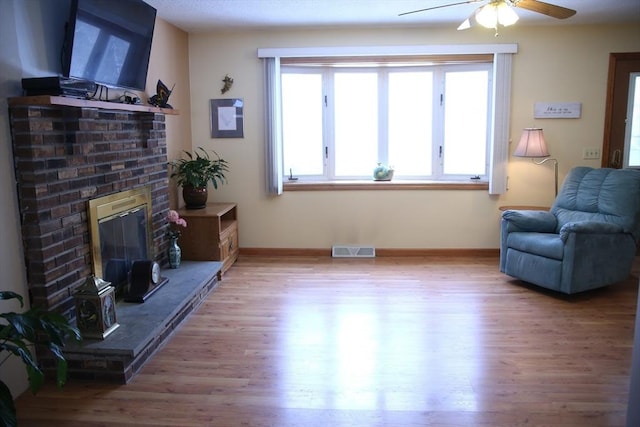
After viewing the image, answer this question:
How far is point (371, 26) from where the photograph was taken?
464cm

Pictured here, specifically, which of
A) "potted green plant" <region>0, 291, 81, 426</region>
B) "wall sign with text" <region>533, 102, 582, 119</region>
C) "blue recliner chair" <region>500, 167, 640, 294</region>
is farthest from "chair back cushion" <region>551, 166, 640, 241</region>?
"potted green plant" <region>0, 291, 81, 426</region>

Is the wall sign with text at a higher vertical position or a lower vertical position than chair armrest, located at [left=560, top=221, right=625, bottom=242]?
higher

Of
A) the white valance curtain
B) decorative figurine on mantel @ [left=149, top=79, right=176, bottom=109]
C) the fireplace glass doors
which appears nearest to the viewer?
the fireplace glass doors

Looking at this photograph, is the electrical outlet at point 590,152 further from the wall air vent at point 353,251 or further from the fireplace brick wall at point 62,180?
the fireplace brick wall at point 62,180

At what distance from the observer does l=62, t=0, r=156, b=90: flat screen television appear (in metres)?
2.60

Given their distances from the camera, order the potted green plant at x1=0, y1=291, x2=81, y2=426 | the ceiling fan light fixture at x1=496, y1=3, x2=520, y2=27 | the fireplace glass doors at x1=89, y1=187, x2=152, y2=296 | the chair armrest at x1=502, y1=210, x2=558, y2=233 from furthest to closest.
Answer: the chair armrest at x1=502, y1=210, x2=558, y2=233
the fireplace glass doors at x1=89, y1=187, x2=152, y2=296
the ceiling fan light fixture at x1=496, y1=3, x2=520, y2=27
the potted green plant at x1=0, y1=291, x2=81, y2=426

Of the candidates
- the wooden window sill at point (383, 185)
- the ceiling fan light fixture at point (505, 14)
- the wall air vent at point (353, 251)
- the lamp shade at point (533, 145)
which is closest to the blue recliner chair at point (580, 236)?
the lamp shade at point (533, 145)

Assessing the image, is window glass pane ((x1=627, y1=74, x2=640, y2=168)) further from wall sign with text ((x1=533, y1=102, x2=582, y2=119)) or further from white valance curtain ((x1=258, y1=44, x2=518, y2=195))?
white valance curtain ((x1=258, y1=44, x2=518, y2=195))

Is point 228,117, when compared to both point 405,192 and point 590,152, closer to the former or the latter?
point 405,192

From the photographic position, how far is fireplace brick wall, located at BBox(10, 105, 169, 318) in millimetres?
2389

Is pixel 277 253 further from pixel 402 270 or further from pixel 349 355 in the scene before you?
pixel 349 355

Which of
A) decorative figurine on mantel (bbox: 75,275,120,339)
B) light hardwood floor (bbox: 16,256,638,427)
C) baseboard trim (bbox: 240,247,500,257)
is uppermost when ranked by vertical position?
decorative figurine on mantel (bbox: 75,275,120,339)

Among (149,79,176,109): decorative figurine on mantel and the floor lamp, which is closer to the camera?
(149,79,176,109): decorative figurine on mantel

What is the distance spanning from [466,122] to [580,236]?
70.3 inches
